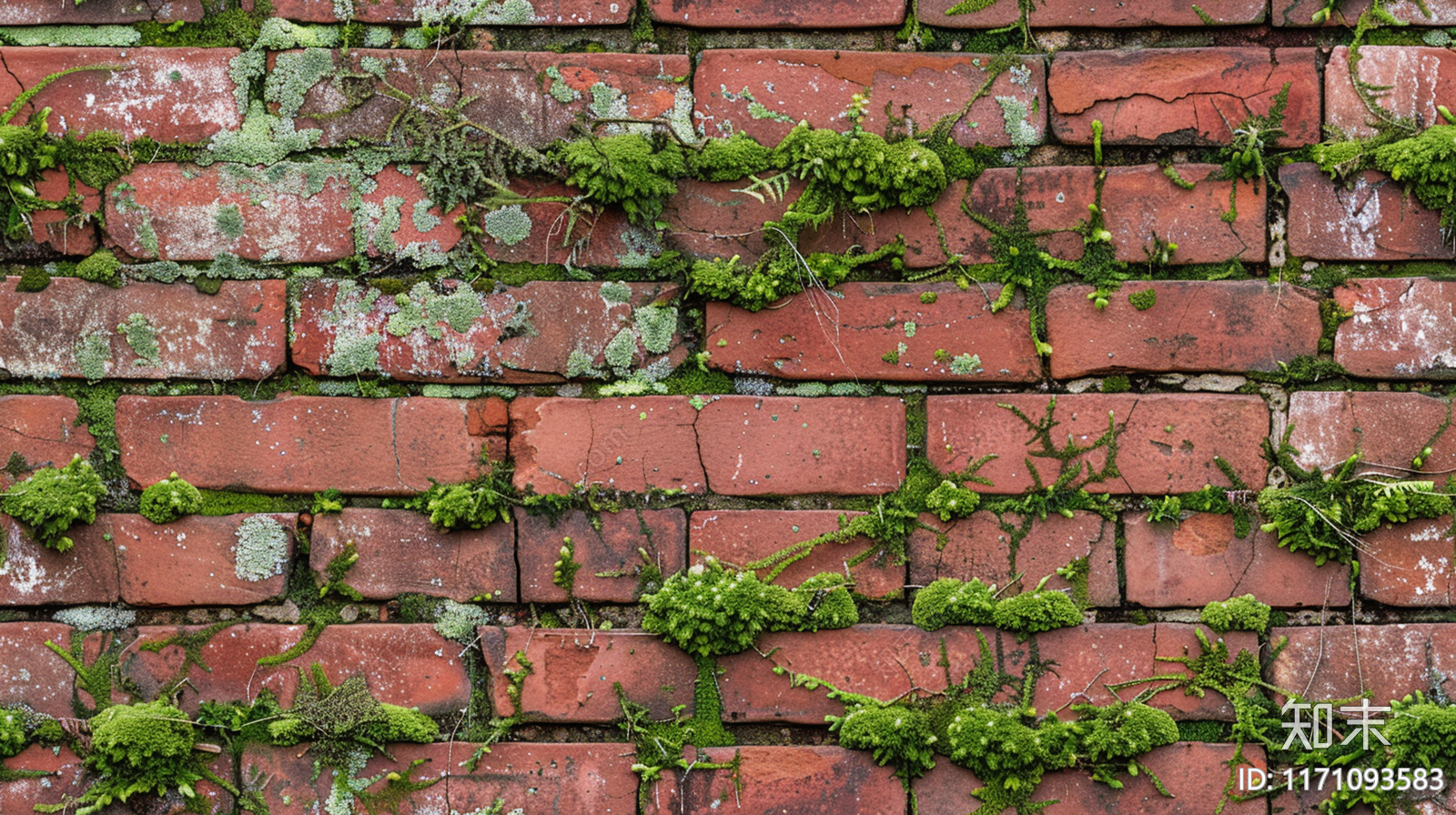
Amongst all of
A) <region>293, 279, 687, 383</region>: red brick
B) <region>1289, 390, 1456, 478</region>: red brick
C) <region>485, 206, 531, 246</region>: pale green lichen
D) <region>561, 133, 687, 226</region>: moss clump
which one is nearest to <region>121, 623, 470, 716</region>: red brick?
<region>293, 279, 687, 383</region>: red brick

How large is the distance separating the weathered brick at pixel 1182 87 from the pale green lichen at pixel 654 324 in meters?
0.74

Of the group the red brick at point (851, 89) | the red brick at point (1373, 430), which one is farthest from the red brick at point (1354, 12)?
the red brick at point (1373, 430)

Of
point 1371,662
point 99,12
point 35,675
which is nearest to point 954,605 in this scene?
point 1371,662

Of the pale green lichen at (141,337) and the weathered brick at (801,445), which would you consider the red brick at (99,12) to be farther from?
the weathered brick at (801,445)

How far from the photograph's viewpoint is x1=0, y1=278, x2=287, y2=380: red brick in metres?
1.57

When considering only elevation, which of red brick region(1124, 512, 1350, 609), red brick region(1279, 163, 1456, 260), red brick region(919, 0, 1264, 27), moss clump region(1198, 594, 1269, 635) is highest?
red brick region(919, 0, 1264, 27)

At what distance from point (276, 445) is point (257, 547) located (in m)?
0.17

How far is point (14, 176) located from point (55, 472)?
0.50 meters

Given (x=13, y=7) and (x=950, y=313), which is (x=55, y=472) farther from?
(x=950, y=313)

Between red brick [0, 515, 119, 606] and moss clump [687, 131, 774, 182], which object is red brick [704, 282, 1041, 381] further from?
red brick [0, 515, 119, 606]

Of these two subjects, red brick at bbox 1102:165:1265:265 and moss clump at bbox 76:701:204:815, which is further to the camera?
red brick at bbox 1102:165:1265:265

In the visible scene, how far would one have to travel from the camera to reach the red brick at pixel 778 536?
5.19 ft

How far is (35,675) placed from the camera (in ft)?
5.07

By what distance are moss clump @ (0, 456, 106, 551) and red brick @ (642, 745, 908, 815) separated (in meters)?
1.04
